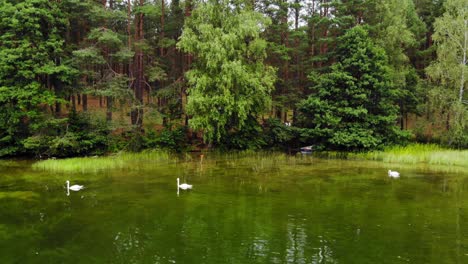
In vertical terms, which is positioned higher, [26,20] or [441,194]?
[26,20]

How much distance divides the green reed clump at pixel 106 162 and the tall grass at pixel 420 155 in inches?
640

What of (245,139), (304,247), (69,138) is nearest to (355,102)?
(245,139)

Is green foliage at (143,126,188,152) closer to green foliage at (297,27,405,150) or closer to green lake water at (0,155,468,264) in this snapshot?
green lake water at (0,155,468,264)

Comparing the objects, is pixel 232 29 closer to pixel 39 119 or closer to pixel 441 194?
pixel 39 119

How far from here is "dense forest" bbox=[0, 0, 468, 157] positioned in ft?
99.2

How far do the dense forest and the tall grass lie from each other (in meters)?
1.03

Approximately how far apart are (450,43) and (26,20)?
35.8 meters

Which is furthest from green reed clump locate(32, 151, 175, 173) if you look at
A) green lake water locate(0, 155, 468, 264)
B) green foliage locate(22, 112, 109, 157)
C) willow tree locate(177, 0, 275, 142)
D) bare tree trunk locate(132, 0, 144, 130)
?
willow tree locate(177, 0, 275, 142)

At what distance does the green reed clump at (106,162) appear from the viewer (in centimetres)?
2720

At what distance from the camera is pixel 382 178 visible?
79.2 feet

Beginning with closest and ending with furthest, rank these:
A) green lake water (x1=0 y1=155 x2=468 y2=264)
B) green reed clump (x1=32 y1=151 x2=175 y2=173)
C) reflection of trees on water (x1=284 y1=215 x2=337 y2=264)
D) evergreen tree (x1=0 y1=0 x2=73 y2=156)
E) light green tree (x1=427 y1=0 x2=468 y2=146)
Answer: reflection of trees on water (x1=284 y1=215 x2=337 y2=264), green lake water (x1=0 y1=155 x2=468 y2=264), green reed clump (x1=32 y1=151 x2=175 y2=173), evergreen tree (x1=0 y1=0 x2=73 y2=156), light green tree (x1=427 y1=0 x2=468 y2=146)

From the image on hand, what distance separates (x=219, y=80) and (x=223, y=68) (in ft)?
3.23

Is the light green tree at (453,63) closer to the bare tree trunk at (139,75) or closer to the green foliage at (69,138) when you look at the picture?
the bare tree trunk at (139,75)

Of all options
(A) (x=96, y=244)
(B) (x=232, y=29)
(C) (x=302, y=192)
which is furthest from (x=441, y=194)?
(B) (x=232, y=29)
